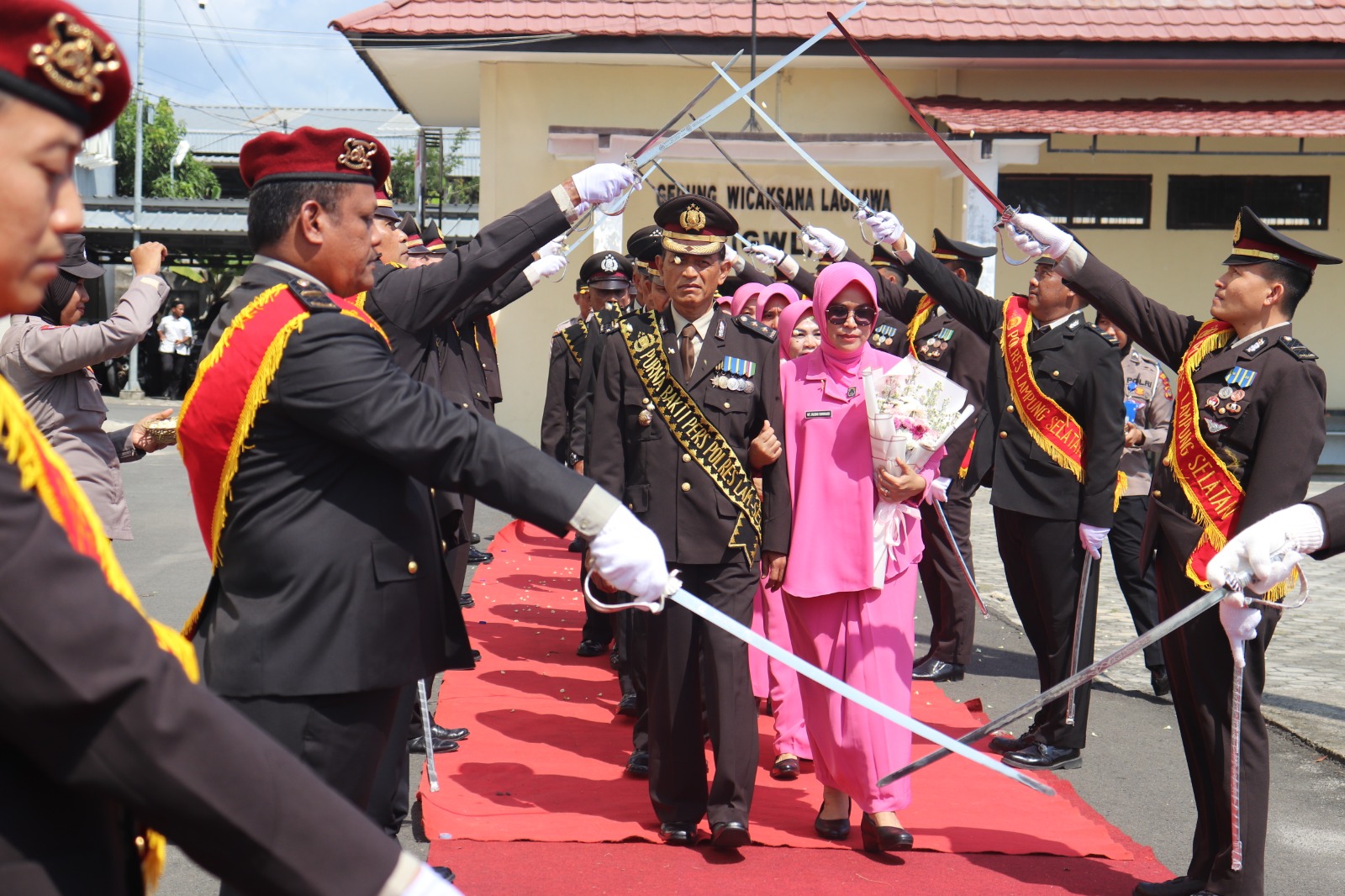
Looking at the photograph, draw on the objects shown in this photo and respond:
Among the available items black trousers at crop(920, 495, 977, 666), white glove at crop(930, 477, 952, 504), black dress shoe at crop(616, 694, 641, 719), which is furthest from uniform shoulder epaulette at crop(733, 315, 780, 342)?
black trousers at crop(920, 495, 977, 666)

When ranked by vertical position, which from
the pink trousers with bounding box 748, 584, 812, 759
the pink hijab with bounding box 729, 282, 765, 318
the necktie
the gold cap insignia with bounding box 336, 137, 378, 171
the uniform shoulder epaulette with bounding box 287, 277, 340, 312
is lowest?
the pink trousers with bounding box 748, 584, 812, 759

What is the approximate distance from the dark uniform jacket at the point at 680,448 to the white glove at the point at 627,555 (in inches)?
87.7

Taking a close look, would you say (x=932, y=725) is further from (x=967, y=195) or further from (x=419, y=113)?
(x=419, y=113)

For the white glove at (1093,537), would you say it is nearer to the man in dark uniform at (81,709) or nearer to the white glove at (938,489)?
the white glove at (938,489)

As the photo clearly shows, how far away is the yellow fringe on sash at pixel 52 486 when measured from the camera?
1295 millimetres

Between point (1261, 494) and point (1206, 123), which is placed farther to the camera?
point (1206, 123)

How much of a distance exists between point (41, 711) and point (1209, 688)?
3.83m

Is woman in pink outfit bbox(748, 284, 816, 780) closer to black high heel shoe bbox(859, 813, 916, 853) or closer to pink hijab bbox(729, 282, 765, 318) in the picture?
pink hijab bbox(729, 282, 765, 318)

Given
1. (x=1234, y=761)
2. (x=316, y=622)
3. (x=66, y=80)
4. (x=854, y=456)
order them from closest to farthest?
(x=66, y=80) < (x=316, y=622) < (x=1234, y=761) < (x=854, y=456)

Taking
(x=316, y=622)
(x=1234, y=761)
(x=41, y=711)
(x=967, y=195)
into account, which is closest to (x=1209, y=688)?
(x=1234, y=761)

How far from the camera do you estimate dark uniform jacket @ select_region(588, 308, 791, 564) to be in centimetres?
477

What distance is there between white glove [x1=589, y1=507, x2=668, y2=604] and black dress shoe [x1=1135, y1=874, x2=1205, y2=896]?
2632 millimetres

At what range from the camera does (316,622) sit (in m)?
2.77

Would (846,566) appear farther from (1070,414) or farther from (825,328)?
(1070,414)
